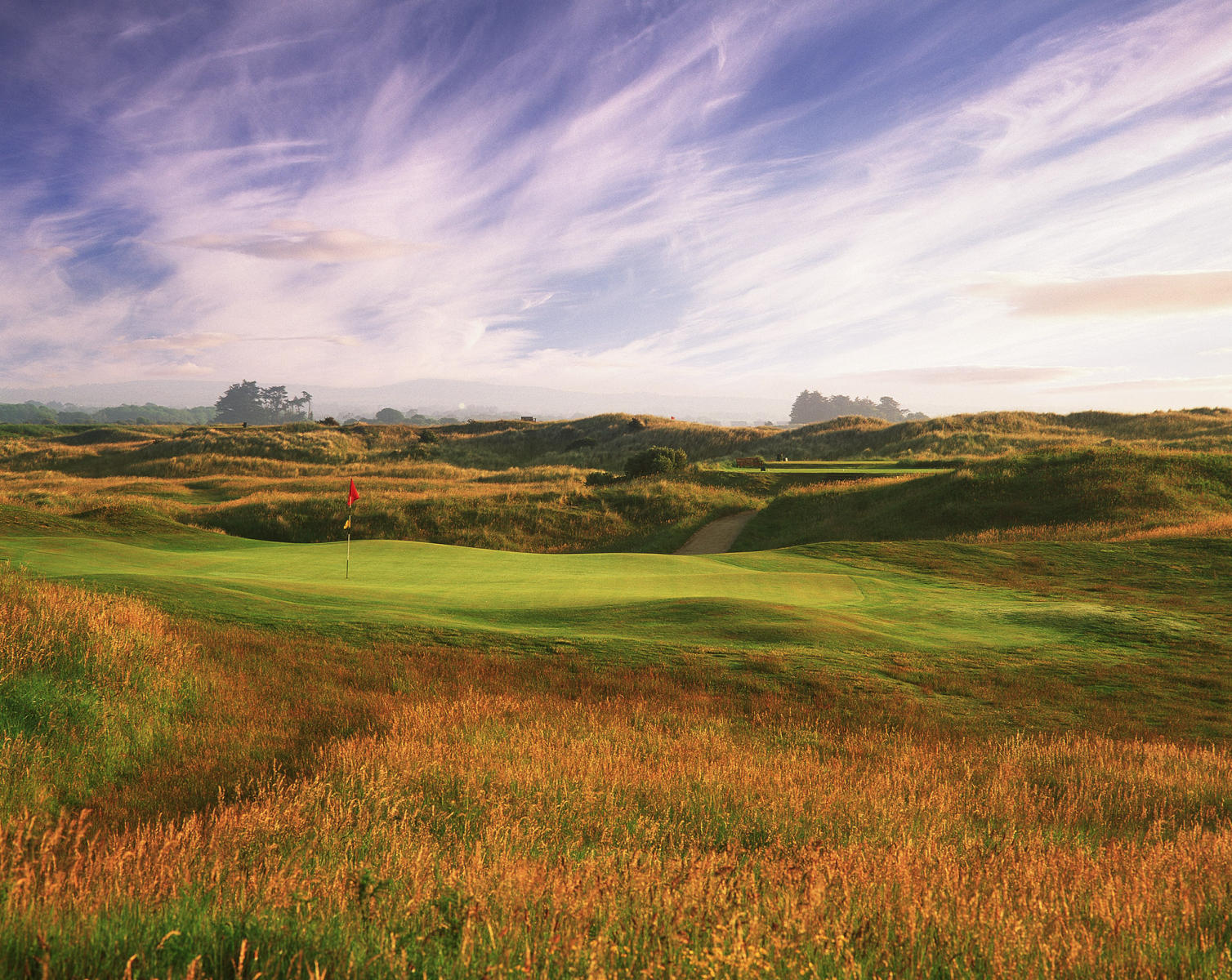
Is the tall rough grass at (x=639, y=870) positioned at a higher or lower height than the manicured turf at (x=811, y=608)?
higher

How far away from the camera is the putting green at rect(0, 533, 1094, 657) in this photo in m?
14.5

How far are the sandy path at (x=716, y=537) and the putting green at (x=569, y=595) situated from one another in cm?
978

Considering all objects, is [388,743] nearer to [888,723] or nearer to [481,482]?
[888,723]

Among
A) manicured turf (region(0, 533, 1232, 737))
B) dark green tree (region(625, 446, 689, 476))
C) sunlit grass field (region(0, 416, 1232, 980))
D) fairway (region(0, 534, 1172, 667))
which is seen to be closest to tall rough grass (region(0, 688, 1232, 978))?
sunlit grass field (region(0, 416, 1232, 980))

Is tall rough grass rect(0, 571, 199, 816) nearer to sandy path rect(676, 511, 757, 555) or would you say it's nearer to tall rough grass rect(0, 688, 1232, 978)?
tall rough grass rect(0, 688, 1232, 978)

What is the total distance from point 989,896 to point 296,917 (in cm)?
428

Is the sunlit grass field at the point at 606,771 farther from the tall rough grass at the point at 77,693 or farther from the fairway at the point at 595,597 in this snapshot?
the fairway at the point at 595,597

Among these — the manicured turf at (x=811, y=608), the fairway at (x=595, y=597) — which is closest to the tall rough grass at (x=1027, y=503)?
the manicured turf at (x=811, y=608)

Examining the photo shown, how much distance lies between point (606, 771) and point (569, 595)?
11.6 m

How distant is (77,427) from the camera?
403ft

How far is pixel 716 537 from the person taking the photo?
1558 inches

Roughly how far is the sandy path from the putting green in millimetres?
→ 9777

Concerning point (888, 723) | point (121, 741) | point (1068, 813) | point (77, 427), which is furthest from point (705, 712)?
point (77, 427)

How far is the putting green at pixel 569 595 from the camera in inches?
570
